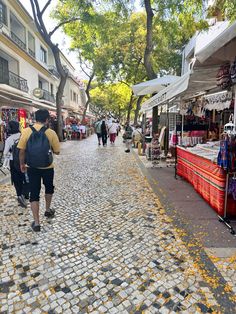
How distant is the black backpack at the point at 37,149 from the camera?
3.67 m

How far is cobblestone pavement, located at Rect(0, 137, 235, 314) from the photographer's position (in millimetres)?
2303

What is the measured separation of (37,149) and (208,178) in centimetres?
301

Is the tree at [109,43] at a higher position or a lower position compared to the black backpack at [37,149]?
higher

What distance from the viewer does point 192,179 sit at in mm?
5812

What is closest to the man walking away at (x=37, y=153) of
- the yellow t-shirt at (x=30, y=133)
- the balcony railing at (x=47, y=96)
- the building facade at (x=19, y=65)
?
the yellow t-shirt at (x=30, y=133)

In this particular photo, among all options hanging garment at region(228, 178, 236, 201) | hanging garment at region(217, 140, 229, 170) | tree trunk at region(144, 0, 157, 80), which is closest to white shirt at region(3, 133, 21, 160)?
hanging garment at region(217, 140, 229, 170)

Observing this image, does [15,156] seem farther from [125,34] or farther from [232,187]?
[125,34]

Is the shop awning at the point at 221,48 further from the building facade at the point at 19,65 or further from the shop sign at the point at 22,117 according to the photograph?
the shop sign at the point at 22,117

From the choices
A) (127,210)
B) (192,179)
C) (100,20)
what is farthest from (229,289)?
(100,20)

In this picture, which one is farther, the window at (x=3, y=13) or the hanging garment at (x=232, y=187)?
the window at (x=3, y=13)

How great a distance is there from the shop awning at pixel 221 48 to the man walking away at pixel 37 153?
260 cm

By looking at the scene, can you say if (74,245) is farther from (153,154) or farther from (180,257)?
(153,154)

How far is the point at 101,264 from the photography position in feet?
9.57

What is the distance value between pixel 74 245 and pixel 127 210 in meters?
1.51
